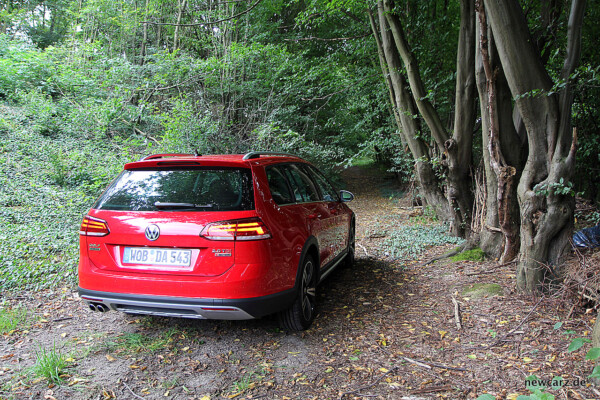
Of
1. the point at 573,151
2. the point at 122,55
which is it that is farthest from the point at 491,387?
the point at 122,55

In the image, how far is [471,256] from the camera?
5949 millimetres

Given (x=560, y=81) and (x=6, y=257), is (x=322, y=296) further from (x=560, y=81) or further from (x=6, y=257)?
(x=6, y=257)

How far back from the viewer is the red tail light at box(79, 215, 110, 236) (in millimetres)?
3264

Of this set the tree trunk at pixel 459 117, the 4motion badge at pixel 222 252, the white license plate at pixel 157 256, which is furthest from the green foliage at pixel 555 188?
the white license plate at pixel 157 256

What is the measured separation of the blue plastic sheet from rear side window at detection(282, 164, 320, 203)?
9.81 ft

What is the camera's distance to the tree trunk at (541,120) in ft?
13.7

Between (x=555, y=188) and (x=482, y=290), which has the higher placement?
(x=555, y=188)

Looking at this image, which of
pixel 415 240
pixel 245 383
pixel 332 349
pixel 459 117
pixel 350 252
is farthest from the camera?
pixel 415 240

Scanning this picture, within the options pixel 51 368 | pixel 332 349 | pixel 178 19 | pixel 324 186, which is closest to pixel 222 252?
pixel 332 349

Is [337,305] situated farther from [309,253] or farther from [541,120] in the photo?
[541,120]

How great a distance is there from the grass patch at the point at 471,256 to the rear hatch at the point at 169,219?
4.15 meters

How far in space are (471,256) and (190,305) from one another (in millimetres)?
4585

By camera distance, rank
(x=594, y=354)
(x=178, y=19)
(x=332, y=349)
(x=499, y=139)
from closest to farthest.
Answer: (x=594, y=354) < (x=332, y=349) < (x=499, y=139) < (x=178, y=19)

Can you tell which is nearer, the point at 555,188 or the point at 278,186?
the point at 278,186
